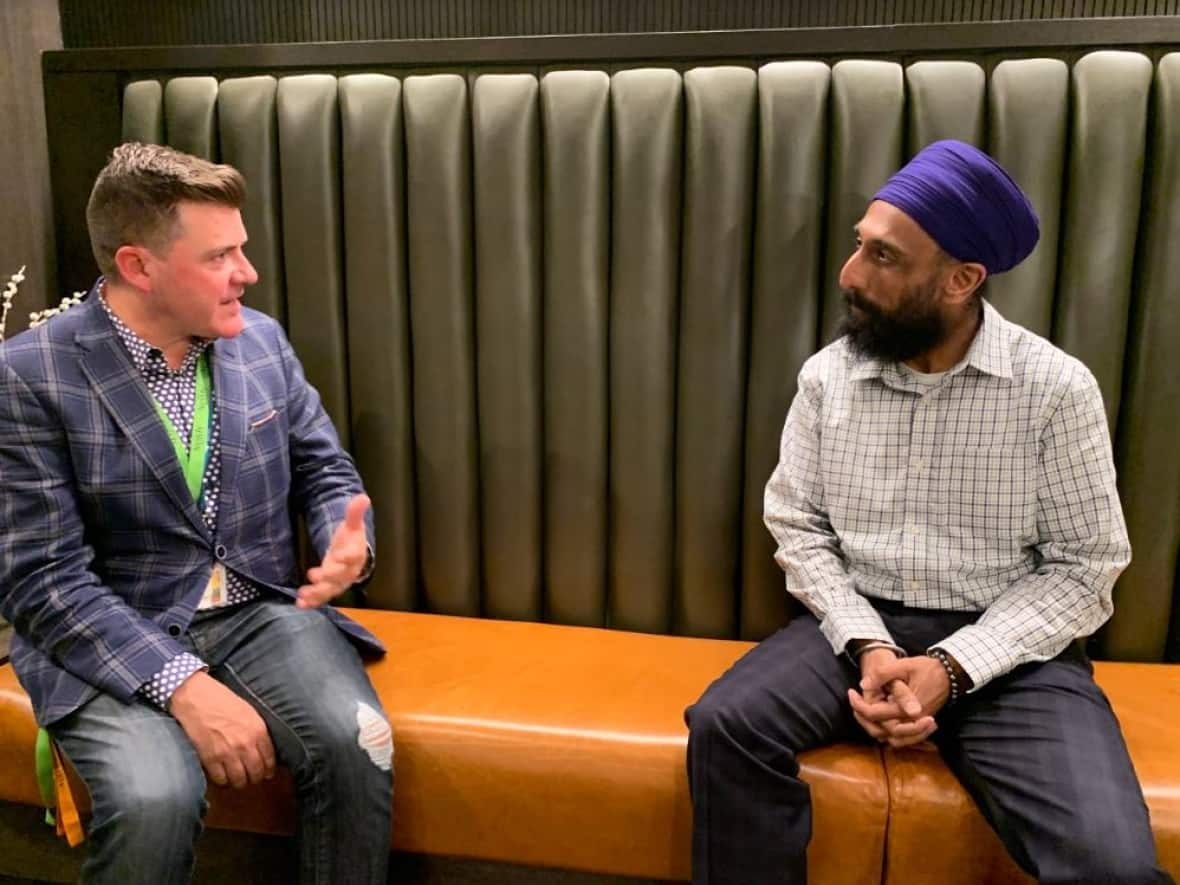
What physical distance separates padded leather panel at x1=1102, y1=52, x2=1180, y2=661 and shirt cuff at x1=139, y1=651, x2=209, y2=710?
1738 millimetres

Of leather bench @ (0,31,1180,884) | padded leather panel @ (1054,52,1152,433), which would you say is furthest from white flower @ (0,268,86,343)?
padded leather panel @ (1054,52,1152,433)

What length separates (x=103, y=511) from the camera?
155 cm

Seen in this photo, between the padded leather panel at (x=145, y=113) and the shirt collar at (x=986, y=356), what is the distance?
160 cm

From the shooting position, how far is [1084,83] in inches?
68.3

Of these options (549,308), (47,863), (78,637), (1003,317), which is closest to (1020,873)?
(1003,317)

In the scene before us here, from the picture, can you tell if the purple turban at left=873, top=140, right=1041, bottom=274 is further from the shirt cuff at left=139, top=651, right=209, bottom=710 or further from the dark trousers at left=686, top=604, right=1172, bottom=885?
the shirt cuff at left=139, top=651, right=209, bottom=710

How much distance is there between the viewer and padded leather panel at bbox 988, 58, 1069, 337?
68.7 inches

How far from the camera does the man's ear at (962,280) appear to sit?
1.58 meters

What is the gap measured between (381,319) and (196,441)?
553mm

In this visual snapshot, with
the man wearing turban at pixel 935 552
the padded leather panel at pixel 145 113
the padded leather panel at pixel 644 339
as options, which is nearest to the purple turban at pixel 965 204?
the man wearing turban at pixel 935 552

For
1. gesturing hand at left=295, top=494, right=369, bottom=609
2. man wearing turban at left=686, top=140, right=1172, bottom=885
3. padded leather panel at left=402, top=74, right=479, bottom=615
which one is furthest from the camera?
padded leather panel at left=402, top=74, right=479, bottom=615

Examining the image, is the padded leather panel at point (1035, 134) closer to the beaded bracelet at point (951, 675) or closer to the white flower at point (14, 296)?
the beaded bracelet at point (951, 675)

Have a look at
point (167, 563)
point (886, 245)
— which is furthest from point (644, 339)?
point (167, 563)

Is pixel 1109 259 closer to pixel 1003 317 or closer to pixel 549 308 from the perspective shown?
pixel 1003 317
